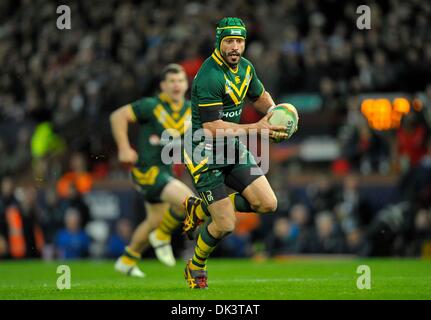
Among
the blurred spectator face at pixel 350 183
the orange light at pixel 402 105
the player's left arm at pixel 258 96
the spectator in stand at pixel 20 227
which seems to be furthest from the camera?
the spectator in stand at pixel 20 227

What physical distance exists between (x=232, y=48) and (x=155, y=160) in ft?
13.7

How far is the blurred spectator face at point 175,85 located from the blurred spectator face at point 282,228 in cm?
544

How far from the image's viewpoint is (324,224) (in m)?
17.6

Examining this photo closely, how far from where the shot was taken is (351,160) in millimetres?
18641

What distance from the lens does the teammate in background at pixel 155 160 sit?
13180 mm

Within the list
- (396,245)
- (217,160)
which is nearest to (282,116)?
(217,160)

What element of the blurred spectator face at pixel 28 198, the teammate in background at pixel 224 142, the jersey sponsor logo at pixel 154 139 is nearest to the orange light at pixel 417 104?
the jersey sponsor logo at pixel 154 139

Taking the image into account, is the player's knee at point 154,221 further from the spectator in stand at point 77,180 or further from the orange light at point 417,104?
the spectator in stand at point 77,180

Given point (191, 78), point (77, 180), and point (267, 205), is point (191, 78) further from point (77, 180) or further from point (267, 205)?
point (267, 205)

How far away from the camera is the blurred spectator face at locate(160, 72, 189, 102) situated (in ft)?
43.5

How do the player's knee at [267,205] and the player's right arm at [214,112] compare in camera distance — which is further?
the player's knee at [267,205]

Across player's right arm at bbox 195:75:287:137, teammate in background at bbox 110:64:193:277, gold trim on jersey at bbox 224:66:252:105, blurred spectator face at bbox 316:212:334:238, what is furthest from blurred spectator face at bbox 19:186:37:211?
player's right arm at bbox 195:75:287:137

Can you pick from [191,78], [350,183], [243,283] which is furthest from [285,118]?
[191,78]

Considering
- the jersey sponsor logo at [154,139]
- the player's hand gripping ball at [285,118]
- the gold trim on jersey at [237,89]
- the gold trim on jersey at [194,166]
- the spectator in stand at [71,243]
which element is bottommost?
the spectator in stand at [71,243]
